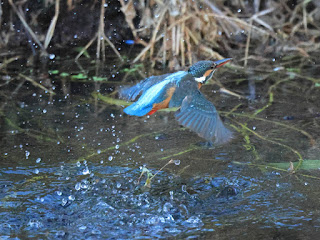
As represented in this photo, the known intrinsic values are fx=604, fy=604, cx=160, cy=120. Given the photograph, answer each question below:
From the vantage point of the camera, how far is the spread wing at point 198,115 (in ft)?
10.2

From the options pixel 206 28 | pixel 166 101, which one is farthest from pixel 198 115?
pixel 206 28

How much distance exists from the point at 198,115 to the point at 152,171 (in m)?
0.52

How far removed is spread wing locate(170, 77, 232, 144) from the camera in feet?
10.2

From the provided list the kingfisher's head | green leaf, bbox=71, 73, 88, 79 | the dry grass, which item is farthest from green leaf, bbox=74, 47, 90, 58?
the kingfisher's head

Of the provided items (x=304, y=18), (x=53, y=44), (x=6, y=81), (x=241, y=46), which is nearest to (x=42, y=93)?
(x=6, y=81)

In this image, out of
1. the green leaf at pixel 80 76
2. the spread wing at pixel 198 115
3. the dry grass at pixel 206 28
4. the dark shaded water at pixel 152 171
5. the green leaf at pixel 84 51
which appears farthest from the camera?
the green leaf at pixel 84 51

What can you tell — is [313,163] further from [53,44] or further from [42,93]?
[53,44]

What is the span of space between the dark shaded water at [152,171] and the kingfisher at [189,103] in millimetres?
341

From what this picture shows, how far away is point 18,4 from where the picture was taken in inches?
A: 223

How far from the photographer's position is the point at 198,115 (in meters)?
3.17

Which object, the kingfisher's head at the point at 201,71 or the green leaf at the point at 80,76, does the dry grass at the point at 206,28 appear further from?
the kingfisher's head at the point at 201,71

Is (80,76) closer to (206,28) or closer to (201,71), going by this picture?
(206,28)

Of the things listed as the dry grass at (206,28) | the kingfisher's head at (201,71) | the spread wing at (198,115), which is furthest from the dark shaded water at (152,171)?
the dry grass at (206,28)

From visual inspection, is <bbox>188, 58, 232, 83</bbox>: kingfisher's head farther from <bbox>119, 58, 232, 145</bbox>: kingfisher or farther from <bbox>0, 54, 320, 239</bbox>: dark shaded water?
<bbox>0, 54, 320, 239</bbox>: dark shaded water
